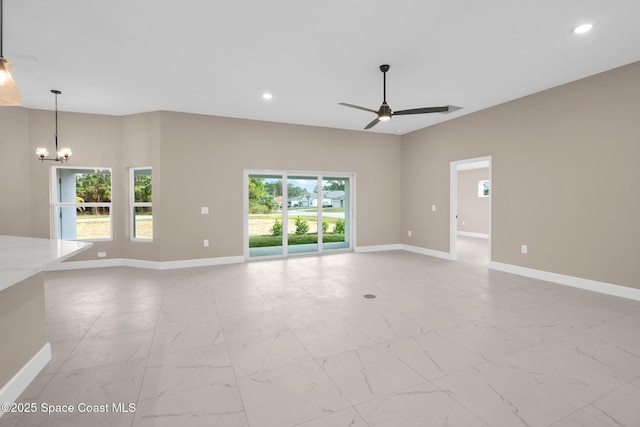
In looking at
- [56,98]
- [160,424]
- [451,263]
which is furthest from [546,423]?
[56,98]

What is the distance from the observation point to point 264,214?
6793mm

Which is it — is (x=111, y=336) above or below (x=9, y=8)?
below

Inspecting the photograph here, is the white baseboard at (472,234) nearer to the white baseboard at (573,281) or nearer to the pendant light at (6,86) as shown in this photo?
the white baseboard at (573,281)

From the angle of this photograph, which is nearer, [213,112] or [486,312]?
[486,312]

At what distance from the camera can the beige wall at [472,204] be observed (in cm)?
1034

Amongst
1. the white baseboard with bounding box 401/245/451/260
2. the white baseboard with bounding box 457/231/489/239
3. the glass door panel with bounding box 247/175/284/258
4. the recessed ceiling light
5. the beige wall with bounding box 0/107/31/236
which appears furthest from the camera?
the white baseboard with bounding box 457/231/489/239

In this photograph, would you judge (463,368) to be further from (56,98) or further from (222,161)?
(56,98)

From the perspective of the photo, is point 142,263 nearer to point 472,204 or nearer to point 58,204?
point 58,204

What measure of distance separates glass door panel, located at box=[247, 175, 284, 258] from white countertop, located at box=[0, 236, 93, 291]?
4152 millimetres

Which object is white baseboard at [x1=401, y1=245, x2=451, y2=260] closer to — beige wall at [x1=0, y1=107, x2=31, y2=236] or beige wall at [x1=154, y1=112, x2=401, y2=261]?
beige wall at [x1=154, y1=112, x2=401, y2=261]

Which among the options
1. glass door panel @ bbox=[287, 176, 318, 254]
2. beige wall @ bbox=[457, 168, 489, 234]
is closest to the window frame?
glass door panel @ bbox=[287, 176, 318, 254]

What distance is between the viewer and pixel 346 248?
25.3ft

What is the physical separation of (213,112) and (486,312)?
19.0ft

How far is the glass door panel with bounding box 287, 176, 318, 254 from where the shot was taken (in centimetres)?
708
